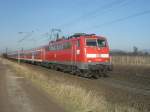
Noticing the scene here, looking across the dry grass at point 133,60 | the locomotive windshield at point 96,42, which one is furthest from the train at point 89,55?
the dry grass at point 133,60

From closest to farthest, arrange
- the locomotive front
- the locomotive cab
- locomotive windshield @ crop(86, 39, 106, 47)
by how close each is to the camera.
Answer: the locomotive front, the locomotive cab, locomotive windshield @ crop(86, 39, 106, 47)

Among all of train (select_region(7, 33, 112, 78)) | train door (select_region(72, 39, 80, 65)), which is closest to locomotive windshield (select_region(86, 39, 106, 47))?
train (select_region(7, 33, 112, 78))

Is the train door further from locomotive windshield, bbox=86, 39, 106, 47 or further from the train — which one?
locomotive windshield, bbox=86, 39, 106, 47

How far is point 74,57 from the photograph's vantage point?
26297mm

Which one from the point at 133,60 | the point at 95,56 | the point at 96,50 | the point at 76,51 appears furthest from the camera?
the point at 133,60

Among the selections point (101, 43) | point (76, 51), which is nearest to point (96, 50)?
point (101, 43)

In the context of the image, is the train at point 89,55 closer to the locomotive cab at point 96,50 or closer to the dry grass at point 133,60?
the locomotive cab at point 96,50

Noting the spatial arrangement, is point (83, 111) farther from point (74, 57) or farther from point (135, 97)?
point (74, 57)

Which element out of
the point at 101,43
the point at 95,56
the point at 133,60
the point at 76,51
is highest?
the point at 101,43

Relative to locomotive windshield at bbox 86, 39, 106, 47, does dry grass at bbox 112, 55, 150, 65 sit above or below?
below

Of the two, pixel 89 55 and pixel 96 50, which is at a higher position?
pixel 96 50

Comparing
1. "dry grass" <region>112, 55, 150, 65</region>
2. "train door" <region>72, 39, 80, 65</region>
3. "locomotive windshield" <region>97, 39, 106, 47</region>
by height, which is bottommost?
"dry grass" <region>112, 55, 150, 65</region>

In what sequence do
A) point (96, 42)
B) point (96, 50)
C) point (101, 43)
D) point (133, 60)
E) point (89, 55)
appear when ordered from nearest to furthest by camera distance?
1. point (89, 55)
2. point (96, 50)
3. point (96, 42)
4. point (101, 43)
5. point (133, 60)

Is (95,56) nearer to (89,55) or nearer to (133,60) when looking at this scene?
(89,55)
